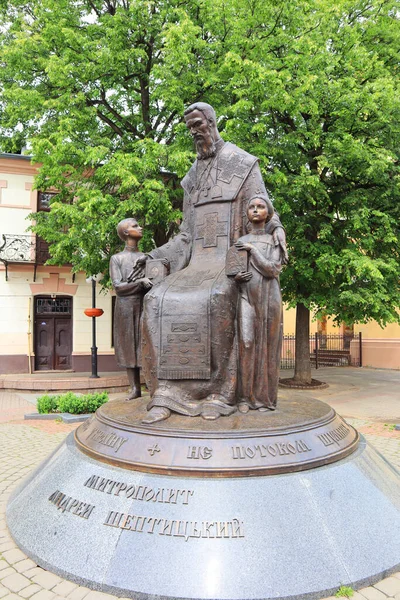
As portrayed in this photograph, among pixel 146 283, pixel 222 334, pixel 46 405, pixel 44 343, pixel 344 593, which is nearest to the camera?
pixel 344 593

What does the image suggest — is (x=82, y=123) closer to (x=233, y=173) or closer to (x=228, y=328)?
(x=233, y=173)

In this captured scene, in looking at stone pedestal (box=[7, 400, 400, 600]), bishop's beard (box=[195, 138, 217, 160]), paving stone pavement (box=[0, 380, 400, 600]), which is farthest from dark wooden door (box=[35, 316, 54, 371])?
stone pedestal (box=[7, 400, 400, 600])

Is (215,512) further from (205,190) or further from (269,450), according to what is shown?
(205,190)

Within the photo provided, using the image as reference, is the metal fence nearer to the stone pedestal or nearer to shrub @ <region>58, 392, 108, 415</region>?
shrub @ <region>58, 392, 108, 415</region>

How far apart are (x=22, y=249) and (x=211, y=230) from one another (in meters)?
14.2

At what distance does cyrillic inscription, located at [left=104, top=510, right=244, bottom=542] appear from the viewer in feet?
10.6

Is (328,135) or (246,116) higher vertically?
(246,116)

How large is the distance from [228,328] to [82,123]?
9861 millimetres

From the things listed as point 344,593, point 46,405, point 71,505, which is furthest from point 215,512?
point 46,405

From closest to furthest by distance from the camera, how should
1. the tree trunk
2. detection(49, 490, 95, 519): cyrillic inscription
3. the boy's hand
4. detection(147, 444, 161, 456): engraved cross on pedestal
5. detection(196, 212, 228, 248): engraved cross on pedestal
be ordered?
detection(49, 490, 95, 519): cyrillic inscription → detection(147, 444, 161, 456): engraved cross on pedestal → the boy's hand → detection(196, 212, 228, 248): engraved cross on pedestal → the tree trunk

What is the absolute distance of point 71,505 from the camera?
12.2ft

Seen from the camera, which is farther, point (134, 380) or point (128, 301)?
point (134, 380)

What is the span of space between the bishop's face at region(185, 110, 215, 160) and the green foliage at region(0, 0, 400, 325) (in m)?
5.37

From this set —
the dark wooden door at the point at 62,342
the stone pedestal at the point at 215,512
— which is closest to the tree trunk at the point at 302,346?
the dark wooden door at the point at 62,342
